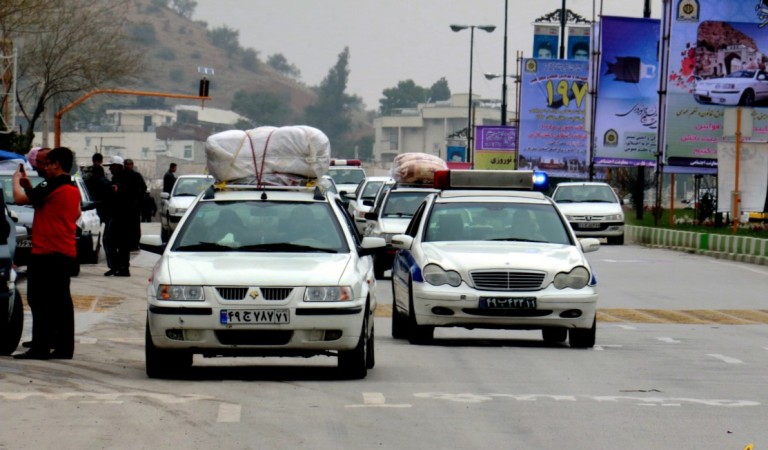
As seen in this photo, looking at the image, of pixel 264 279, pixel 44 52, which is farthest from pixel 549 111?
pixel 264 279

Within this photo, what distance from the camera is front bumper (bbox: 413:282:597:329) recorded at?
51.9 feet

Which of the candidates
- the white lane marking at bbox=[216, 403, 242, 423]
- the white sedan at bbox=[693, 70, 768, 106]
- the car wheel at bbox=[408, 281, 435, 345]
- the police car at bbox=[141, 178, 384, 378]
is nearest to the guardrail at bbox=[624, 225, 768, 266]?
the white sedan at bbox=[693, 70, 768, 106]

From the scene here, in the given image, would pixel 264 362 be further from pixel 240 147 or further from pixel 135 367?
pixel 240 147

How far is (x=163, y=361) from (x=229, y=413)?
2196 mm

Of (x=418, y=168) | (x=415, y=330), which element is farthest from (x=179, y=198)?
(x=415, y=330)

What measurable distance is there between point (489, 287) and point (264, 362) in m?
2.52

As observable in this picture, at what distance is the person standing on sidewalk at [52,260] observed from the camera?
13953 mm

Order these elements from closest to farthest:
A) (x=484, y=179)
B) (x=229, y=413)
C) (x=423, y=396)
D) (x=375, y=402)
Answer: (x=229, y=413) → (x=375, y=402) → (x=423, y=396) → (x=484, y=179)

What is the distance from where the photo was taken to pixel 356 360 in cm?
1271

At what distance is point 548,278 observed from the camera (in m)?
15.9

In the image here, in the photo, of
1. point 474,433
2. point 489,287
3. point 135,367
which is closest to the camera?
point 474,433

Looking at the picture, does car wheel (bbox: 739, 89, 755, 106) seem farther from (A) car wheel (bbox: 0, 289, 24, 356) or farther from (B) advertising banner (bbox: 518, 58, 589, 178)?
(A) car wheel (bbox: 0, 289, 24, 356)

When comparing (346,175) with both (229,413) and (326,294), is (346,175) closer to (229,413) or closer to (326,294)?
(326,294)

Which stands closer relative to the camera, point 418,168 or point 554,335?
point 554,335
